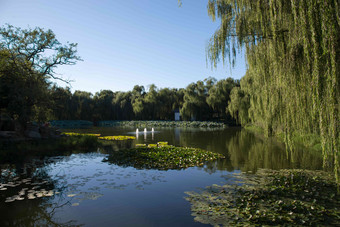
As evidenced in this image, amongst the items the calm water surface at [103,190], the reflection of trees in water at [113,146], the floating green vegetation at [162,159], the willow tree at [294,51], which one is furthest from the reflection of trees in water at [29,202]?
the reflection of trees in water at [113,146]

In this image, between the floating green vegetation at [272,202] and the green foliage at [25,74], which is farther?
the green foliage at [25,74]

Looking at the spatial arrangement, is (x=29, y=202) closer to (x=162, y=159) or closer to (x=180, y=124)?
(x=162, y=159)

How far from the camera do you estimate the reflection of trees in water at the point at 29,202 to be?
15.1 feet

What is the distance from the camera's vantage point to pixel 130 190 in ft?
21.2

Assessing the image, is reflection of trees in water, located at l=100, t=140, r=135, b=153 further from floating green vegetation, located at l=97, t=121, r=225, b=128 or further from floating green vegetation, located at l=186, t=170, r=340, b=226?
floating green vegetation, located at l=97, t=121, r=225, b=128

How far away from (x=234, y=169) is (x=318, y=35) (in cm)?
617

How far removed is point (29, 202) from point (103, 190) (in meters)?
1.75

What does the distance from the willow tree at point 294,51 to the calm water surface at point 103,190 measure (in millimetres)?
2866

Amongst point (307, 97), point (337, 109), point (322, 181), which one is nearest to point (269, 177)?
point (322, 181)

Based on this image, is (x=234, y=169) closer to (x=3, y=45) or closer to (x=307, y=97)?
(x=307, y=97)

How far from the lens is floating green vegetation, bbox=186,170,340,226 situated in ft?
13.9

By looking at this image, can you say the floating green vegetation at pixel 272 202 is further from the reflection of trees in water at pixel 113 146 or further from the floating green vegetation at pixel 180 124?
the floating green vegetation at pixel 180 124

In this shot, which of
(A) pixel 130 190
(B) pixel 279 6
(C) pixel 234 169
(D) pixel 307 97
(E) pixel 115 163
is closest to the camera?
(B) pixel 279 6

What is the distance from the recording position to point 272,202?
501cm
